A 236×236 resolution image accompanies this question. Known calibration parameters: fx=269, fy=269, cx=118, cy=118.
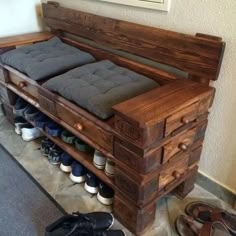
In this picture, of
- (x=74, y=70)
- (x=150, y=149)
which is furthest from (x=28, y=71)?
(x=150, y=149)

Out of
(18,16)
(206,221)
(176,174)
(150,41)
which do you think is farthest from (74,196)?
(18,16)

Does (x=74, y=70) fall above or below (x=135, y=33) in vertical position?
below

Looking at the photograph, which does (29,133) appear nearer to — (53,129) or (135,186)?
(53,129)

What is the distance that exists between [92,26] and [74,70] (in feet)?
1.22

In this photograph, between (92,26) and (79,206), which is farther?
(92,26)

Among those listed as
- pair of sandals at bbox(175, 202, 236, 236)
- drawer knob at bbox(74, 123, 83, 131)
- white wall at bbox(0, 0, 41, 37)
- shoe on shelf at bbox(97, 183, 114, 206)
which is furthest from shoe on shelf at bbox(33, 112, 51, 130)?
pair of sandals at bbox(175, 202, 236, 236)

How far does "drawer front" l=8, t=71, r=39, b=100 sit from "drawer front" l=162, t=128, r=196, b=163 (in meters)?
0.75

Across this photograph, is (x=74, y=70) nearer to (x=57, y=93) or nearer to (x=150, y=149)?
(x=57, y=93)

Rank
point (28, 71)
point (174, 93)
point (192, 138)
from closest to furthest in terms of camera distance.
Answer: point (174, 93)
point (192, 138)
point (28, 71)

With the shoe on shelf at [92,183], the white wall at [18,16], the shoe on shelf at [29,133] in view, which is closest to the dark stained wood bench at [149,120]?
the shoe on shelf at [92,183]

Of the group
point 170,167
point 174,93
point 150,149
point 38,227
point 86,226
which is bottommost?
point 38,227

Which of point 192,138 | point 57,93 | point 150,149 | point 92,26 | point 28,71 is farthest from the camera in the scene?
point 92,26

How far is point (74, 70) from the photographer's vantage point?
4.44 ft

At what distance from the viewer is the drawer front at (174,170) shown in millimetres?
1091
